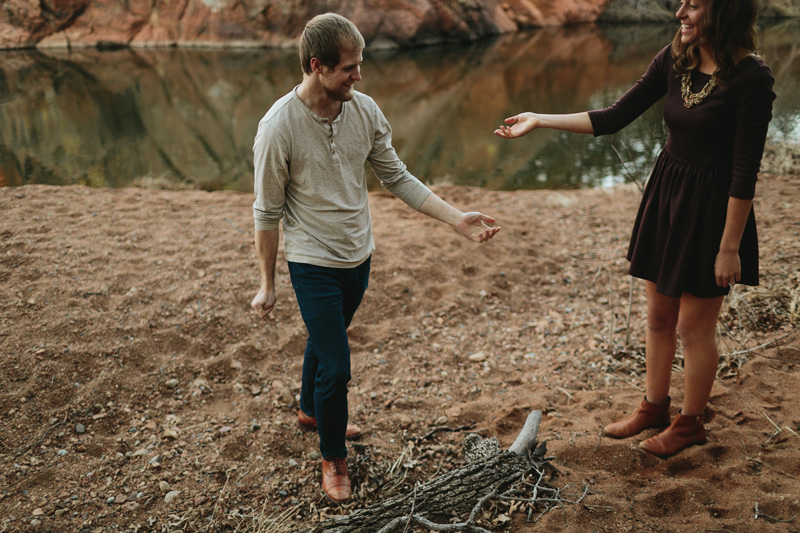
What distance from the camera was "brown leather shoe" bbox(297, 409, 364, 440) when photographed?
3014 millimetres

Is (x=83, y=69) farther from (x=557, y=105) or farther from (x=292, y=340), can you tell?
(x=292, y=340)

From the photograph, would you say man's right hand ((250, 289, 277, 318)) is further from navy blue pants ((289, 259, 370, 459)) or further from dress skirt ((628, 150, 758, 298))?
dress skirt ((628, 150, 758, 298))

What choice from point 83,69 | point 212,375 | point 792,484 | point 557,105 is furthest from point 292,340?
point 83,69

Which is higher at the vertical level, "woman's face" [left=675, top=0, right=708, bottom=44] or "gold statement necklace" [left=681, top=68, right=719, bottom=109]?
"woman's face" [left=675, top=0, right=708, bottom=44]

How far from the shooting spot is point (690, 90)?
2.21 metres

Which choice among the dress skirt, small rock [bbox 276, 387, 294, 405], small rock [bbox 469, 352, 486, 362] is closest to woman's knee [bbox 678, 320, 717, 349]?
the dress skirt

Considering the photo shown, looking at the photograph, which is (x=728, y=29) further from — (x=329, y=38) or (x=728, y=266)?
(x=329, y=38)

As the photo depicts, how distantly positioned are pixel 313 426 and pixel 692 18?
239 centimetres

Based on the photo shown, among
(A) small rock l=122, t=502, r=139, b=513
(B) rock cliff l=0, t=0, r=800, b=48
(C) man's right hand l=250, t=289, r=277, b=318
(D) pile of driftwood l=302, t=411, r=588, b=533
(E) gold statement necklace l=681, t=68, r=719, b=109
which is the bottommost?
(A) small rock l=122, t=502, r=139, b=513

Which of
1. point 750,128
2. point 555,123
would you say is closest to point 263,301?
point 555,123

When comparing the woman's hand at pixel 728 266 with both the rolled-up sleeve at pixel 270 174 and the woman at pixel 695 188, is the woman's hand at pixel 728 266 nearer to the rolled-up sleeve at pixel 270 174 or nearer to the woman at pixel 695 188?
the woman at pixel 695 188

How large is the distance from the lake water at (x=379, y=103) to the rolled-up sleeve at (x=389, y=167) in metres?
1.75

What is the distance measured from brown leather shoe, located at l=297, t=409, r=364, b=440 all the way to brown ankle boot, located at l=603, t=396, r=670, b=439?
1211 millimetres

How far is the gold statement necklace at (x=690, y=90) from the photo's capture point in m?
2.12
